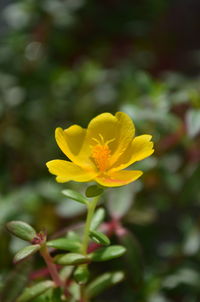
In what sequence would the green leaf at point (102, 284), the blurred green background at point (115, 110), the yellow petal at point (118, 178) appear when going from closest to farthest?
1. the yellow petal at point (118, 178)
2. the green leaf at point (102, 284)
3. the blurred green background at point (115, 110)

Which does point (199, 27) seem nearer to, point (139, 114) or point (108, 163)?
point (139, 114)

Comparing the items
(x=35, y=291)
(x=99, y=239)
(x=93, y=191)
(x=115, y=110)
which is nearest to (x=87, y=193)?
(x=93, y=191)

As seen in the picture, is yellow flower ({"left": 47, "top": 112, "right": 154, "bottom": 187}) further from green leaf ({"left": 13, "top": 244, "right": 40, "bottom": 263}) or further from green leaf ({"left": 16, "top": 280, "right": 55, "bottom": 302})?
green leaf ({"left": 16, "top": 280, "right": 55, "bottom": 302})

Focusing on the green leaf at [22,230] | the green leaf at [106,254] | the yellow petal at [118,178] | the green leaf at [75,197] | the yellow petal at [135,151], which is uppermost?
the yellow petal at [135,151]

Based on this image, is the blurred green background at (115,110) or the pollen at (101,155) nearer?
the pollen at (101,155)

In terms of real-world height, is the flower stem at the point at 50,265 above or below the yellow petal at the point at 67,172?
below

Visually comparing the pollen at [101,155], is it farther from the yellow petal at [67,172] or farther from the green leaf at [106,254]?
the green leaf at [106,254]

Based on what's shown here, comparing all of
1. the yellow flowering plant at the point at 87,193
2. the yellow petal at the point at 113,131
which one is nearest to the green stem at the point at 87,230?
the yellow flowering plant at the point at 87,193

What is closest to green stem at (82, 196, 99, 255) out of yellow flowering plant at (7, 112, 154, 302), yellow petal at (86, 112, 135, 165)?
yellow flowering plant at (7, 112, 154, 302)
